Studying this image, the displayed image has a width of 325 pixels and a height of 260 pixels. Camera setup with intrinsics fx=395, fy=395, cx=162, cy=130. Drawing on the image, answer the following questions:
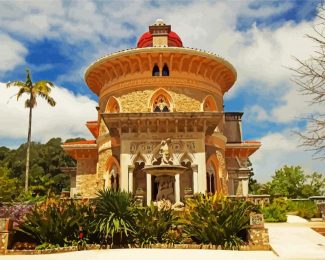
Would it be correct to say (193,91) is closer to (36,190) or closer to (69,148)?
(69,148)

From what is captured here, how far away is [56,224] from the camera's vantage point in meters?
11.4

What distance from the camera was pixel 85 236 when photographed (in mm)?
11828

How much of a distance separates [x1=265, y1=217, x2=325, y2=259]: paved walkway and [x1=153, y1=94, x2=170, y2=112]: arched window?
10729 mm

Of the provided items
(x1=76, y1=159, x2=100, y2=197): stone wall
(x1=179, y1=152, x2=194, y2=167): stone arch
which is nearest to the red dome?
(x1=76, y1=159, x2=100, y2=197): stone wall

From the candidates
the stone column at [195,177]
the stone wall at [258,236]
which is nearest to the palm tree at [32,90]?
the stone column at [195,177]

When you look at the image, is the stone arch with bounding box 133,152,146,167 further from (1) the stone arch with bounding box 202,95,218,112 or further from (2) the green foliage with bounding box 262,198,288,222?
(2) the green foliage with bounding box 262,198,288,222

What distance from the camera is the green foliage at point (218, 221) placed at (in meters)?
11.1

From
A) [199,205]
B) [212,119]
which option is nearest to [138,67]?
[212,119]

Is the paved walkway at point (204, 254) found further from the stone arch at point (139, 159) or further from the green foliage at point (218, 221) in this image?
the stone arch at point (139, 159)

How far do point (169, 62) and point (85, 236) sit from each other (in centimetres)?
1377

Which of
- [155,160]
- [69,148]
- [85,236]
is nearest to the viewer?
[85,236]

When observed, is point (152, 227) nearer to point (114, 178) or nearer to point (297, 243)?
point (297, 243)

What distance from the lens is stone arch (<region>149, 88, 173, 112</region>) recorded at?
23078mm

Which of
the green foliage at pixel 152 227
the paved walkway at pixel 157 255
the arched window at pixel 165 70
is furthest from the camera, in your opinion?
the arched window at pixel 165 70
